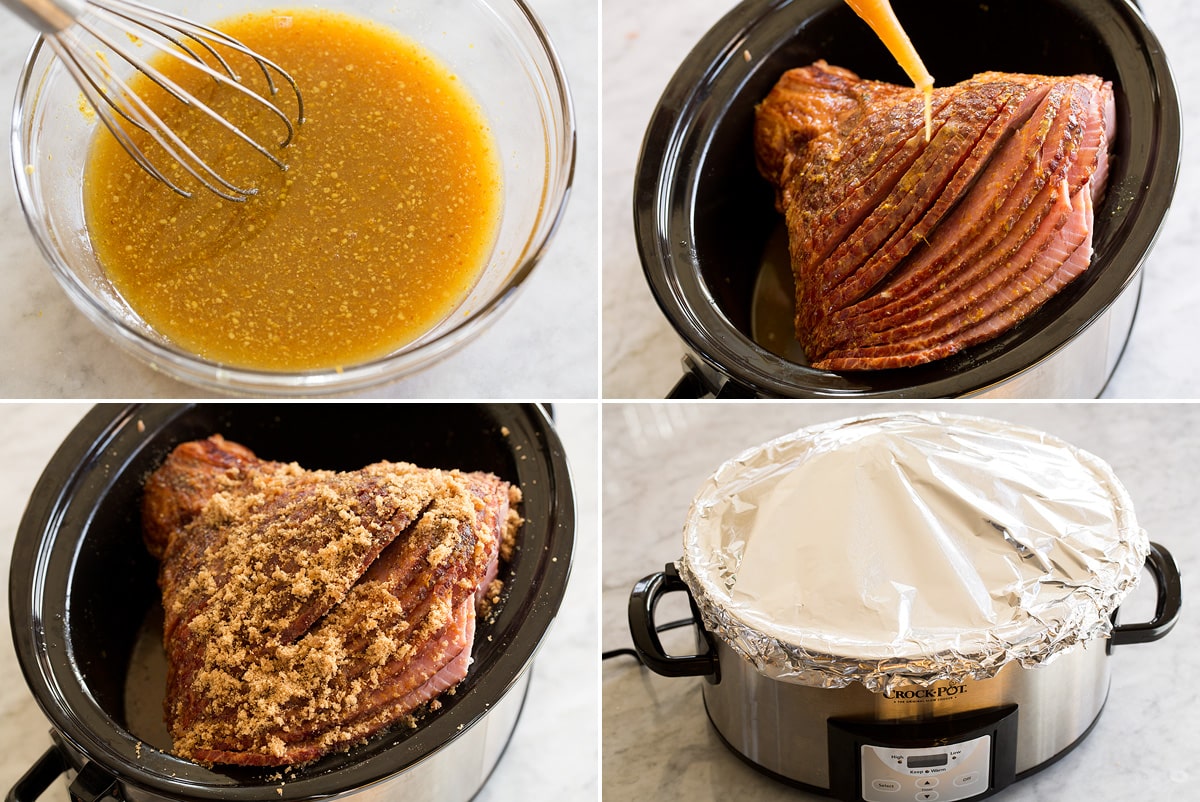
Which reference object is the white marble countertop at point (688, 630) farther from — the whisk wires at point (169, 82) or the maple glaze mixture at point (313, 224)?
the whisk wires at point (169, 82)

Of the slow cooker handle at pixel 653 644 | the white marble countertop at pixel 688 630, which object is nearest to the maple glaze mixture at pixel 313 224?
the slow cooker handle at pixel 653 644

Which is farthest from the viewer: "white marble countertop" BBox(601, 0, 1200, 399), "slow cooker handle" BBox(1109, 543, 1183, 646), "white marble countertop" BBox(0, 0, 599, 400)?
"white marble countertop" BBox(601, 0, 1200, 399)

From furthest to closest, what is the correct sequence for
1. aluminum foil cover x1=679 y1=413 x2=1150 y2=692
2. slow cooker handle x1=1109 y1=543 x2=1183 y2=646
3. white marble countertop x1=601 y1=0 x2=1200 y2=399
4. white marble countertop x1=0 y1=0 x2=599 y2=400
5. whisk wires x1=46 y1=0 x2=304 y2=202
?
white marble countertop x1=601 y1=0 x2=1200 y2=399, white marble countertop x1=0 y1=0 x2=599 y2=400, whisk wires x1=46 y1=0 x2=304 y2=202, slow cooker handle x1=1109 y1=543 x2=1183 y2=646, aluminum foil cover x1=679 y1=413 x2=1150 y2=692

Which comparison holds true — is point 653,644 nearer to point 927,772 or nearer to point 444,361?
point 927,772

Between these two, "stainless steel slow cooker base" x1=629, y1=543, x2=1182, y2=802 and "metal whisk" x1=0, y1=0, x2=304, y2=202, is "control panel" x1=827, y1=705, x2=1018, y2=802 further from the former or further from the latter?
"metal whisk" x1=0, y1=0, x2=304, y2=202

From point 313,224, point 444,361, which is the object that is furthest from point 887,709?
point 313,224

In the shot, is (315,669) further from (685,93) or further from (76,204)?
(685,93)

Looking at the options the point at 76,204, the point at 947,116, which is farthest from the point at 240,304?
the point at 947,116

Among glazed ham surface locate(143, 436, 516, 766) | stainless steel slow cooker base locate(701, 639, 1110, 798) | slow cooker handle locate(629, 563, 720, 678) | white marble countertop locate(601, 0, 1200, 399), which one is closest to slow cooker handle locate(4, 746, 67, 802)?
glazed ham surface locate(143, 436, 516, 766)
